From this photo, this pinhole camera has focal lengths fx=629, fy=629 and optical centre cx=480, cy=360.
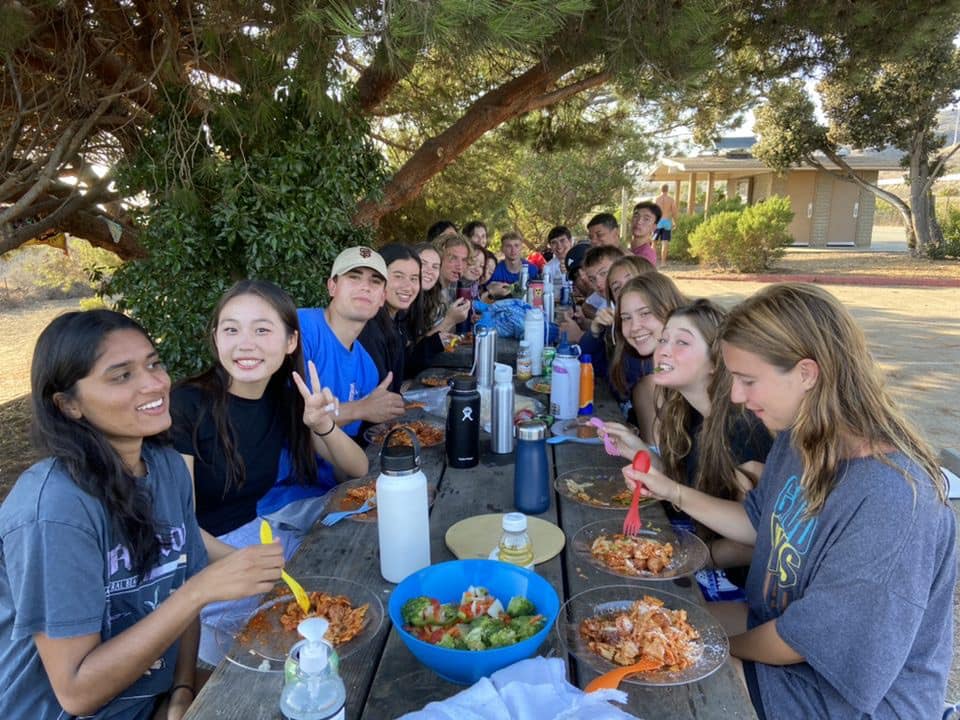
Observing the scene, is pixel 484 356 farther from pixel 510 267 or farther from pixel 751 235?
pixel 751 235

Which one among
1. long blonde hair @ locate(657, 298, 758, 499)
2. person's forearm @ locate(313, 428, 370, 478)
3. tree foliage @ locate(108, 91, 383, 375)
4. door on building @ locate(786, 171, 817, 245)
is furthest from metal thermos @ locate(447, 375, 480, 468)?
door on building @ locate(786, 171, 817, 245)

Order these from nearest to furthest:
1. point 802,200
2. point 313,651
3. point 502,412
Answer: point 313,651 → point 502,412 → point 802,200

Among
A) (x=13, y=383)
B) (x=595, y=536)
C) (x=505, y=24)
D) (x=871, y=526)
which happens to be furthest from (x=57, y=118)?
(x=13, y=383)

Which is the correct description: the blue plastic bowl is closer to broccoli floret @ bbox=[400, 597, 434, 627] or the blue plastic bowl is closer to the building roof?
broccoli floret @ bbox=[400, 597, 434, 627]

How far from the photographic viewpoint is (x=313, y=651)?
3.20ft

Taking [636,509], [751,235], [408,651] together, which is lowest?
[408,651]

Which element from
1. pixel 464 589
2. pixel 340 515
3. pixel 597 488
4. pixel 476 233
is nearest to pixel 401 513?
pixel 464 589

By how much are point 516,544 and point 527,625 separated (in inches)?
11.1

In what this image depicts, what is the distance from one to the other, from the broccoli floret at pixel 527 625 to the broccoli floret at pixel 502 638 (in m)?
0.01

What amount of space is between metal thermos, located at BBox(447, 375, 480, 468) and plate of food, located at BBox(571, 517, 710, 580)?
0.58 metres

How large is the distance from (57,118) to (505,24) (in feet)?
13.5

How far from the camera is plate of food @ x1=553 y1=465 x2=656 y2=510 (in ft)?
6.64

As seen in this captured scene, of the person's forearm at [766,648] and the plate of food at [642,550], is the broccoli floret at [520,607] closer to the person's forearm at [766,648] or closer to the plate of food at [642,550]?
the plate of food at [642,550]

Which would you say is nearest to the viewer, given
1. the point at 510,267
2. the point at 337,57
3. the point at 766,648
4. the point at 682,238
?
the point at 766,648
